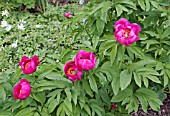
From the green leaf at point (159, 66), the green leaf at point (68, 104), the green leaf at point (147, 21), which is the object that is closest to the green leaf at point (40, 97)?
the green leaf at point (68, 104)

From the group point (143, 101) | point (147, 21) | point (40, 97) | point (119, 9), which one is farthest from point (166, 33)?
point (40, 97)

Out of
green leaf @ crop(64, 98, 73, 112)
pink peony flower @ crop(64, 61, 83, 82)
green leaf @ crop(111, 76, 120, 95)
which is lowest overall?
green leaf @ crop(64, 98, 73, 112)

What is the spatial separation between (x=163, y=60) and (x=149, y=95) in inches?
8.6

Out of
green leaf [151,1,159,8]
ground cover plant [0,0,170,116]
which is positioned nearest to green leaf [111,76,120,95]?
ground cover plant [0,0,170,116]

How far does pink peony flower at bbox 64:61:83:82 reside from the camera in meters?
1.49

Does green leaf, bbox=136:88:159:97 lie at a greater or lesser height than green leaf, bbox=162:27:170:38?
lesser

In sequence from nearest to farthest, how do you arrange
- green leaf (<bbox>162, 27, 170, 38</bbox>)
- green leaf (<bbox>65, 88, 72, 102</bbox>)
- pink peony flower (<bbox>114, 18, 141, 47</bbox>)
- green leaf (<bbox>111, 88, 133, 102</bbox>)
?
pink peony flower (<bbox>114, 18, 141, 47</bbox>)
green leaf (<bbox>65, 88, 72, 102</bbox>)
green leaf (<bbox>111, 88, 133, 102</bbox>)
green leaf (<bbox>162, 27, 170, 38</bbox>)

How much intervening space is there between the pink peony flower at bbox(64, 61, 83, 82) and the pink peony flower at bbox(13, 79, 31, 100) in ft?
0.60

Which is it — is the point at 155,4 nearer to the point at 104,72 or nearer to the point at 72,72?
the point at 104,72

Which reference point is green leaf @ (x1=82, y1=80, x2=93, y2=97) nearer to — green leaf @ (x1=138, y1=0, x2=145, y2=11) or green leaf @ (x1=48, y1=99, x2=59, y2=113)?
green leaf @ (x1=48, y1=99, x2=59, y2=113)

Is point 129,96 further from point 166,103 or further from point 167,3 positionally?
point 166,103

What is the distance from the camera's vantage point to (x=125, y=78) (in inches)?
61.1

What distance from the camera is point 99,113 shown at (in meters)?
1.66

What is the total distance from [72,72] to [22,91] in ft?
0.77
